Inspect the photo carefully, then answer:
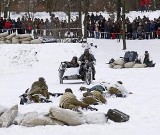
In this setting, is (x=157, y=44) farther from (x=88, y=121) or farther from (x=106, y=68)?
(x=88, y=121)

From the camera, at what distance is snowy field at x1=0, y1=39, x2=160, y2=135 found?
912cm

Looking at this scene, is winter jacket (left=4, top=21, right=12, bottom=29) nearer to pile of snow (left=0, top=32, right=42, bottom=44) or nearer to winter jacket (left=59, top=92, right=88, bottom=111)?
pile of snow (left=0, top=32, right=42, bottom=44)

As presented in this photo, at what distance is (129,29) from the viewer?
34031mm

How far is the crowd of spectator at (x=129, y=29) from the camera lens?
33031 mm

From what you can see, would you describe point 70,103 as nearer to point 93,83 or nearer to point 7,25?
point 93,83

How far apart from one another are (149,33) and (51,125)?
2522cm

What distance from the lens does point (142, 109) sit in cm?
1107

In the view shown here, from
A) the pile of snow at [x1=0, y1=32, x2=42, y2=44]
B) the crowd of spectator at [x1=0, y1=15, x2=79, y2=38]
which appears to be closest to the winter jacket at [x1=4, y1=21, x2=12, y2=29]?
the crowd of spectator at [x1=0, y1=15, x2=79, y2=38]

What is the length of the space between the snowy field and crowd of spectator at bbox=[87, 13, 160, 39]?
2.14ft

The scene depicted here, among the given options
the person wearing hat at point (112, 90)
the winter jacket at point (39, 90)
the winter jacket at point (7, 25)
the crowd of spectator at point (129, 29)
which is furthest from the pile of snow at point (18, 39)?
the winter jacket at point (39, 90)

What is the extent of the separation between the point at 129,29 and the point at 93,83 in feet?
57.0

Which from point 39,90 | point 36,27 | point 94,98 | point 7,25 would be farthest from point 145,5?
point 94,98

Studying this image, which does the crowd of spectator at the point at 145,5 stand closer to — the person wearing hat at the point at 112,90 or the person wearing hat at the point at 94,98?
the person wearing hat at the point at 112,90

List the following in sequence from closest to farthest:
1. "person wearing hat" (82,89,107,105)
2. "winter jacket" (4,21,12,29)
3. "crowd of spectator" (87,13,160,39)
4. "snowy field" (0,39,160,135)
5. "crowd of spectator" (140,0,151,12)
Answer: "snowy field" (0,39,160,135) → "person wearing hat" (82,89,107,105) → "winter jacket" (4,21,12,29) → "crowd of spectator" (87,13,160,39) → "crowd of spectator" (140,0,151,12)
